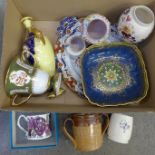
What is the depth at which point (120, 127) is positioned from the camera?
0.74m

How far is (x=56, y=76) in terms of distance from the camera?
2.33 ft

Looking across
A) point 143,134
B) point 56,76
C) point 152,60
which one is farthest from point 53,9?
point 143,134

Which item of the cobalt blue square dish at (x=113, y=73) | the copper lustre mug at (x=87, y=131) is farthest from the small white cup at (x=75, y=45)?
the copper lustre mug at (x=87, y=131)

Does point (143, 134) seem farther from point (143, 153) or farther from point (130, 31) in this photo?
point (130, 31)

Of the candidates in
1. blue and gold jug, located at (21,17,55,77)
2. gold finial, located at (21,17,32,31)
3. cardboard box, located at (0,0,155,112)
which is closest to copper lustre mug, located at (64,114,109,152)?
cardboard box, located at (0,0,155,112)

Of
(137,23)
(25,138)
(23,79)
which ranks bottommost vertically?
(25,138)

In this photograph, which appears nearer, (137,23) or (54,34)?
(137,23)

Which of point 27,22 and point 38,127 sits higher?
point 27,22

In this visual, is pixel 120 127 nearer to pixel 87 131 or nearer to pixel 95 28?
pixel 87 131

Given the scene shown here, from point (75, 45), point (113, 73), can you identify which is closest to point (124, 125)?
point (113, 73)

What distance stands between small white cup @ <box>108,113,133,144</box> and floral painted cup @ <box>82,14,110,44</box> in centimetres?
21

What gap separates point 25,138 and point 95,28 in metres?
0.36

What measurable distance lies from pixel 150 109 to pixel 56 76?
0.25 meters

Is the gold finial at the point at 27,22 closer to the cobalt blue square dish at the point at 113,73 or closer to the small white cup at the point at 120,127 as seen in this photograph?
the cobalt blue square dish at the point at 113,73
